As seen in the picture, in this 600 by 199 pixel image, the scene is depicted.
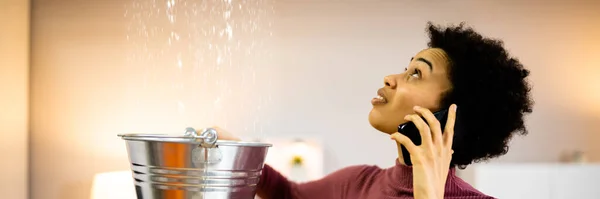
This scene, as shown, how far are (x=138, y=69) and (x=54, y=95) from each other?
0.30 meters

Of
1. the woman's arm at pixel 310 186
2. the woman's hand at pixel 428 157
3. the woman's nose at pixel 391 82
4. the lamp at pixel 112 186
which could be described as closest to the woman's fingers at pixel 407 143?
the woman's hand at pixel 428 157

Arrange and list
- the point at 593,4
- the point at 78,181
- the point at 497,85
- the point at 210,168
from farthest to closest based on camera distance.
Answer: the point at 593,4 < the point at 78,181 < the point at 497,85 < the point at 210,168

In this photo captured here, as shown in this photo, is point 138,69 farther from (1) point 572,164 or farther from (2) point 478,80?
(1) point 572,164

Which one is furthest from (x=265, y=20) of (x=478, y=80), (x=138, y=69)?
(x=478, y=80)

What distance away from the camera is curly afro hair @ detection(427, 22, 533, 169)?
1.10 meters

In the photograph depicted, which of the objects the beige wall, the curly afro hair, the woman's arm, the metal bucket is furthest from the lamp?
the curly afro hair

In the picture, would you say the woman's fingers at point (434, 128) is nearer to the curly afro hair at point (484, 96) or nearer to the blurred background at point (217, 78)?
the curly afro hair at point (484, 96)

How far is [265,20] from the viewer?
2.12m

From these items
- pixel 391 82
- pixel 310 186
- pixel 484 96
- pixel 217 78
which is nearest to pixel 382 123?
pixel 391 82

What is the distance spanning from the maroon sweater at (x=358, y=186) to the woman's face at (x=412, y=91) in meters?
0.10

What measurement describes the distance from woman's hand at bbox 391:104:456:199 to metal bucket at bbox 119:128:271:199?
246mm

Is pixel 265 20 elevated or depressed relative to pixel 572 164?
elevated

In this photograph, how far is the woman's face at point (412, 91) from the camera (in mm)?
1129

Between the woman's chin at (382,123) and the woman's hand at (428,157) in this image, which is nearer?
the woman's hand at (428,157)
